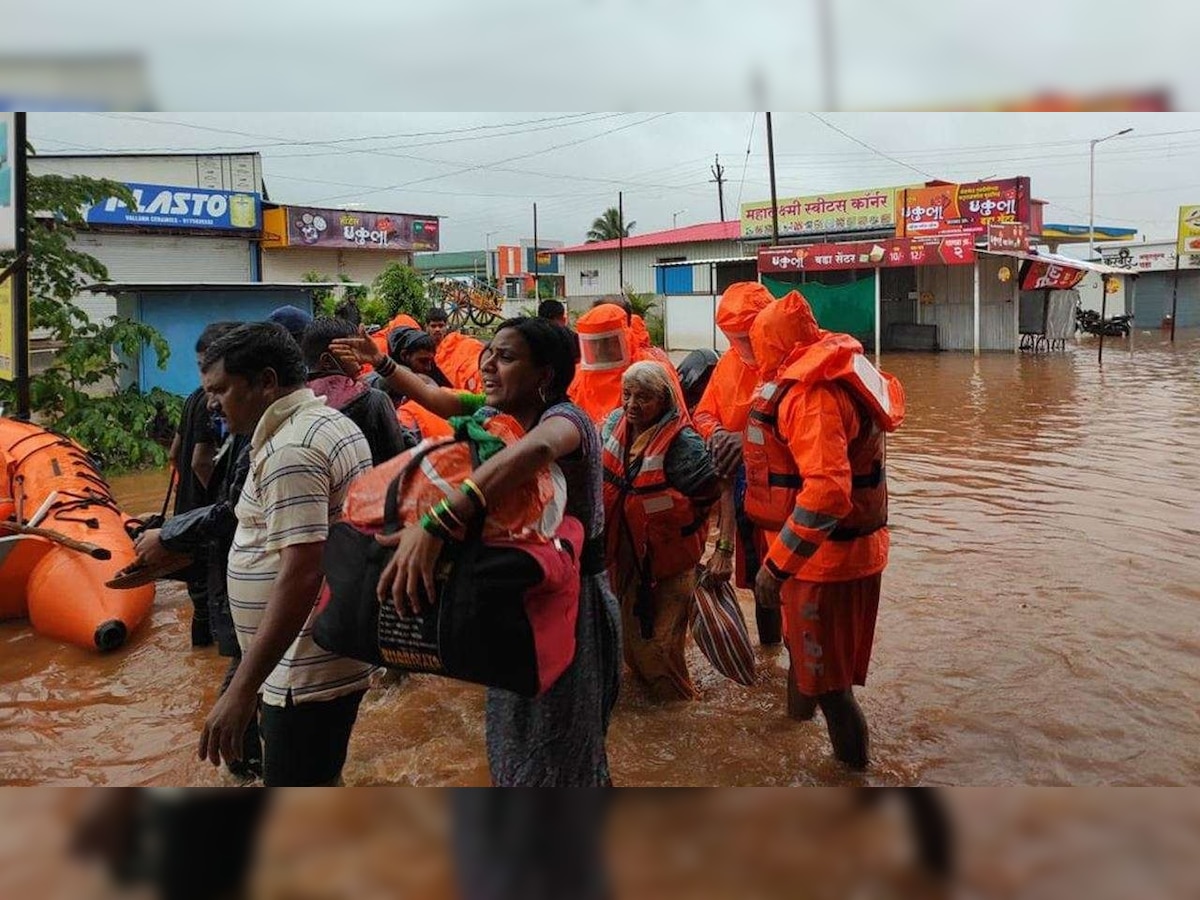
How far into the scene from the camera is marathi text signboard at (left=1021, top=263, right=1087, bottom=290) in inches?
900

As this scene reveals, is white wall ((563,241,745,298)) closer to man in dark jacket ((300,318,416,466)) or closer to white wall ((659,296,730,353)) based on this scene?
white wall ((659,296,730,353))

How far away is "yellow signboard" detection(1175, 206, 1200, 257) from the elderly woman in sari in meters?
36.2

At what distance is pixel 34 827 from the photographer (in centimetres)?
132

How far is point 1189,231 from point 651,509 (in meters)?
37.5

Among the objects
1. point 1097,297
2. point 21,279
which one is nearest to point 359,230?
point 21,279

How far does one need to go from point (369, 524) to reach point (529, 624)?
0.38 metres

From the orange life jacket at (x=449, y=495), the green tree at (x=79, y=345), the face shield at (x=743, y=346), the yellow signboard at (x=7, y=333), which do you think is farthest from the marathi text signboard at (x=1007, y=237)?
the orange life jacket at (x=449, y=495)

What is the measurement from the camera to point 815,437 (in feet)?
9.53

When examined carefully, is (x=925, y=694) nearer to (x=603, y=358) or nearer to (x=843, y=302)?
(x=603, y=358)

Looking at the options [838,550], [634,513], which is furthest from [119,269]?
[838,550]

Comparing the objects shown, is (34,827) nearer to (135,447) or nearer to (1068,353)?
(135,447)

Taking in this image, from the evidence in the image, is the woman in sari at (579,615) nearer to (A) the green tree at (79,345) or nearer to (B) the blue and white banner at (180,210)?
(A) the green tree at (79,345)

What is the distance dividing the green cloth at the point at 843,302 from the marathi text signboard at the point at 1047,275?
3.81 meters

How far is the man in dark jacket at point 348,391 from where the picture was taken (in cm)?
335
